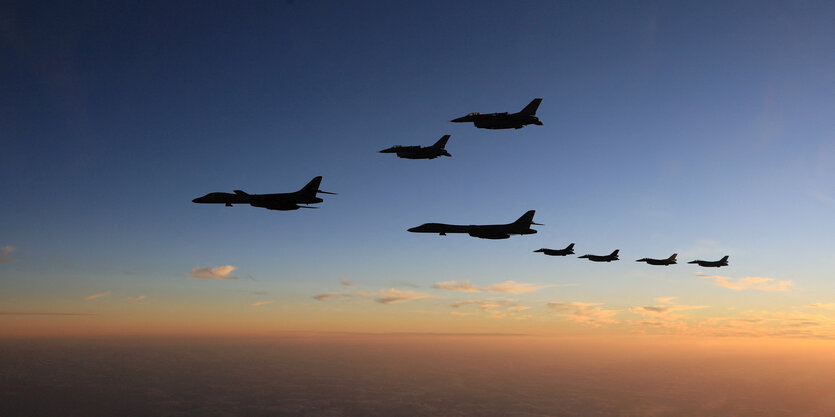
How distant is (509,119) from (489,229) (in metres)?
24.5

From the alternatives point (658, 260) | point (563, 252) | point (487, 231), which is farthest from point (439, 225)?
point (658, 260)

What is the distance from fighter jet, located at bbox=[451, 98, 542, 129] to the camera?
62.0 metres

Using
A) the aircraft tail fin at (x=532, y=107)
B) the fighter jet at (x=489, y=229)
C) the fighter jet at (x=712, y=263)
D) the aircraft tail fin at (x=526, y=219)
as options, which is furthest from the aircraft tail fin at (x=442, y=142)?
the fighter jet at (x=712, y=263)

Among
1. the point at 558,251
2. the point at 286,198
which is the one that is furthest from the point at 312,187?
the point at 558,251

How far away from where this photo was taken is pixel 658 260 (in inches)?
5276

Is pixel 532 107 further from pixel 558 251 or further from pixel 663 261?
pixel 663 261

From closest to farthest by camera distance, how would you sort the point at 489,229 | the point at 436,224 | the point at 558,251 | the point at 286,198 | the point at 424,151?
the point at 286,198 < the point at 424,151 < the point at 489,229 < the point at 436,224 < the point at 558,251

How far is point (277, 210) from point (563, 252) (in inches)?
3662

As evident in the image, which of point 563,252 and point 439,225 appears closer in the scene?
point 439,225

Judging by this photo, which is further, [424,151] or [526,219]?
[526,219]

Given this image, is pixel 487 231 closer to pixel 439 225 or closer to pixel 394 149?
pixel 439 225

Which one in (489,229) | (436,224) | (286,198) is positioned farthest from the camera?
(436,224)

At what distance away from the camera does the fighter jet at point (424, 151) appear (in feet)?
231

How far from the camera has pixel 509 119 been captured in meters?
63.0
